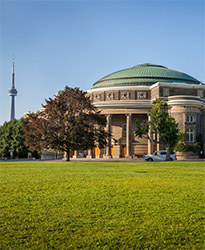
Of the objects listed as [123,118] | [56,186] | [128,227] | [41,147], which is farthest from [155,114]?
[128,227]

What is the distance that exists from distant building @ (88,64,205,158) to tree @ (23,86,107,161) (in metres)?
21.9

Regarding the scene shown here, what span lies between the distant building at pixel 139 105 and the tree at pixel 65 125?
21.9 metres

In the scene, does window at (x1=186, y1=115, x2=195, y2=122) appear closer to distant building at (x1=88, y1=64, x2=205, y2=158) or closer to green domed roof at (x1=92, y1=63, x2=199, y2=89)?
distant building at (x1=88, y1=64, x2=205, y2=158)

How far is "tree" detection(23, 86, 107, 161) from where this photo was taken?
42.0 meters

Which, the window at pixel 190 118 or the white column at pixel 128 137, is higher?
the window at pixel 190 118

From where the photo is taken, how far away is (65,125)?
4309 centimetres

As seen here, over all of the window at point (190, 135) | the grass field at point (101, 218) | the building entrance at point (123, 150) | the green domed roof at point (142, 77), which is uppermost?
the green domed roof at point (142, 77)

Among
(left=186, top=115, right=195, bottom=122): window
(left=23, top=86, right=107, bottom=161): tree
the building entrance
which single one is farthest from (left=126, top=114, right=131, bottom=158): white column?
(left=23, top=86, right=107, bottom=161): tree

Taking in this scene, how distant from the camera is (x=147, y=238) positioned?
7.57 metres

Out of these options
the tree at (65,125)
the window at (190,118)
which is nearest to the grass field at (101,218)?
the tree at (65,125)

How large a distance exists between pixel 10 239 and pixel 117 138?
6417 centimetres

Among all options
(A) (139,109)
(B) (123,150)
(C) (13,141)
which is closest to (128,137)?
(B) (123,150)

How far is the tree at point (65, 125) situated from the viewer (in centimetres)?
4197

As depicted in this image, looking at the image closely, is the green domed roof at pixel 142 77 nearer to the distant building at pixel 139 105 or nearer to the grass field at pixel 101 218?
the distant building at pixel 139 105
